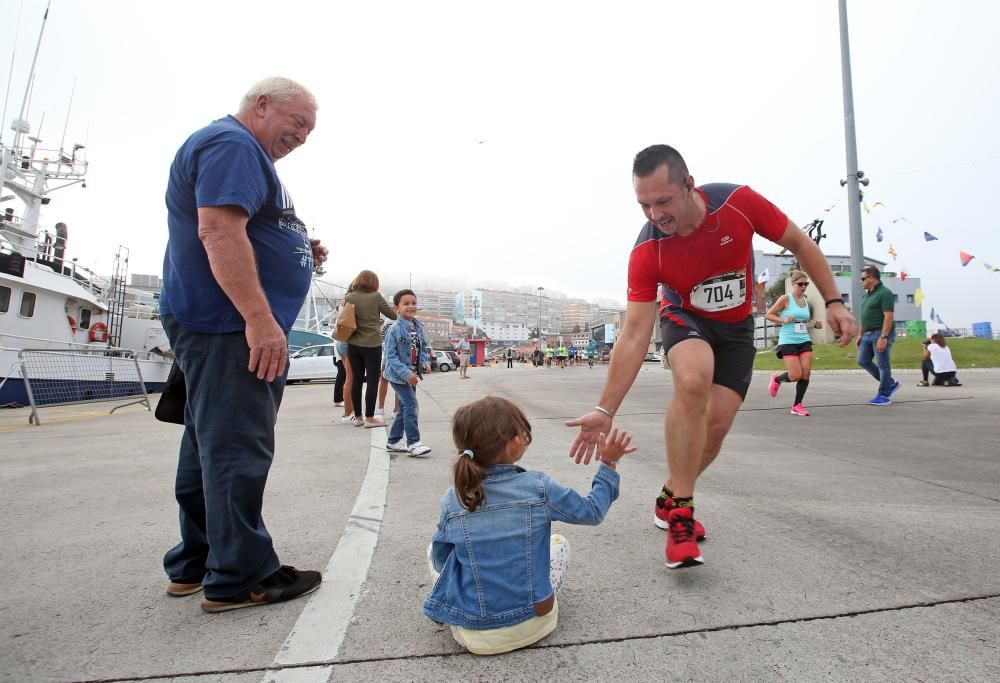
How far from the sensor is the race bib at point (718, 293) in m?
2.55

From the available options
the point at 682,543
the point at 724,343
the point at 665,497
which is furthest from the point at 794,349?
the point at 682,543

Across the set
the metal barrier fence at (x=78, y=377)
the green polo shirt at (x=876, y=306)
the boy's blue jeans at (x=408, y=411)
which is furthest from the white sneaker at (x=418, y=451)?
the metal barrier fence at (x=78, y=377)

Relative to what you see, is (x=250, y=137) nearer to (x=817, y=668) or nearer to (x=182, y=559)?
(x=182, y=559)

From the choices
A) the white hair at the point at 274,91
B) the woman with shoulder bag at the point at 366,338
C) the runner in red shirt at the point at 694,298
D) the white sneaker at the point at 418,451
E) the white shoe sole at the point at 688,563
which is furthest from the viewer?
the woman with shoulder bag at the point at 366,338

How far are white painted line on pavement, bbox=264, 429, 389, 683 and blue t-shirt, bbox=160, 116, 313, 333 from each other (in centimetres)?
100

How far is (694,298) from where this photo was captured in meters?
2.57

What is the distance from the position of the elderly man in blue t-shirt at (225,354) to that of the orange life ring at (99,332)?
19.2 m

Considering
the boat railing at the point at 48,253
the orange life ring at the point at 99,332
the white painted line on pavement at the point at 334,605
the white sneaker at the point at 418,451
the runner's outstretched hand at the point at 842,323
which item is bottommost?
the white painted line on pavement at the point at 334,605

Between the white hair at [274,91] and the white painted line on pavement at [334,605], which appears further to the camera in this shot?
the white hair at [274,91]

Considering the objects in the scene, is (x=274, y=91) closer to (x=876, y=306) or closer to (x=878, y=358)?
(x=876, y=306)

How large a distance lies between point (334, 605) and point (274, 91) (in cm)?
190

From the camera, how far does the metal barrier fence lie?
9.96 metres

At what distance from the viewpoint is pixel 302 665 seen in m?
1.44

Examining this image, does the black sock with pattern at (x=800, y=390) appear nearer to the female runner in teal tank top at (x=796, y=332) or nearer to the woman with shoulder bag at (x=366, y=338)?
the female runner in teal tank top at (x=796, y=332)
